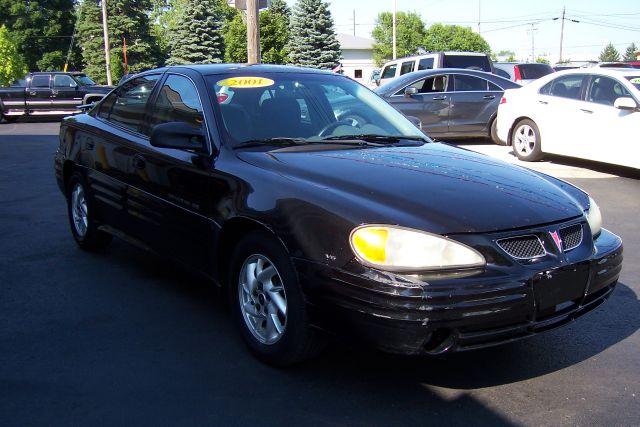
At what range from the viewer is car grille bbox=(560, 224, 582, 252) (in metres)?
3.29

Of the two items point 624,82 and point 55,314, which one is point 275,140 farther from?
point 624,82

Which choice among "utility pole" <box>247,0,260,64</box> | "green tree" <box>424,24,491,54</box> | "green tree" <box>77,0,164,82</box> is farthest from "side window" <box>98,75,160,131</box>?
"green tree" <box>424,24,491,54</box>

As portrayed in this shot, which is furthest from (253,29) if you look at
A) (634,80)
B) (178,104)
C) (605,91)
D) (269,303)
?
(269,303)

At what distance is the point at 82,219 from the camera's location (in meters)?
5.86

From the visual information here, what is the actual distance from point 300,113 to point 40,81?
20.4 meters

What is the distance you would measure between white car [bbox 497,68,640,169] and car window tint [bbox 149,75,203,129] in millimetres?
6671

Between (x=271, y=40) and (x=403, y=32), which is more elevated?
(x=403, y=32)

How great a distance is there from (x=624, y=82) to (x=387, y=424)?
8.19 meters

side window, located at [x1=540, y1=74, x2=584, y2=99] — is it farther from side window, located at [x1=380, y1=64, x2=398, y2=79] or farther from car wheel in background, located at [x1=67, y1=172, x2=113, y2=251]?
side window, located at [x1=380, y1=64, x2=398, y2=79]

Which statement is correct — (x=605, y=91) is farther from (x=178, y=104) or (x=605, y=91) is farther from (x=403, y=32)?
(x=403, y=32)

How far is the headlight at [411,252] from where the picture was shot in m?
2.96

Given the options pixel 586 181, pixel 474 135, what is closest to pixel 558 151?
pixel 586 181

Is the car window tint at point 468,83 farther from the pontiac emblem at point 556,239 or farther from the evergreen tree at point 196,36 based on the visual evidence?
the evergreen tree at point 196,36

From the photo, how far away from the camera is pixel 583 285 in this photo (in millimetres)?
3281
